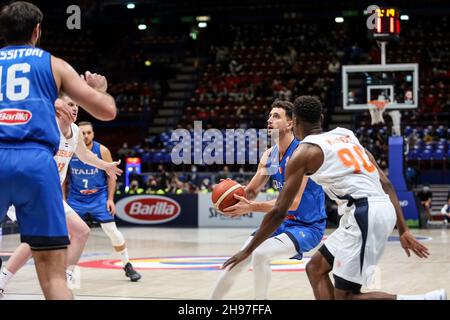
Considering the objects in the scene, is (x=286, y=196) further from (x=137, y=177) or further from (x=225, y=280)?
(x=137, y=177)

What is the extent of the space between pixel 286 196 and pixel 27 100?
1.66 meters

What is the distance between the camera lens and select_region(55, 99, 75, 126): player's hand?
691 cm

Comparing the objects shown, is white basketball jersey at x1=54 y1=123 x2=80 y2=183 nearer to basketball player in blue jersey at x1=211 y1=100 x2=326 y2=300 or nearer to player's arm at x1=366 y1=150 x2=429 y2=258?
basketball player in blue jersey at x1=211 y1=100 x2=326 y2=300

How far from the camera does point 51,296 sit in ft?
12.9

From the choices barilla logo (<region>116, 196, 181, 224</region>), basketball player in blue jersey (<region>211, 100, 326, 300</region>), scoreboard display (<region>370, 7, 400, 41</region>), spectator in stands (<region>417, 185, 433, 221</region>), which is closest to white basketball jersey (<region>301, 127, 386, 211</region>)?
basketball player in blue jersey (<region>211, 100, 326, 300</region>)

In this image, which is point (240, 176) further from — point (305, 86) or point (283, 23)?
point (283, 23)

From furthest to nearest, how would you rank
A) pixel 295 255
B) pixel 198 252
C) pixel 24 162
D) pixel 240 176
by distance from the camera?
pixel 240 176, pixel 198 252, pixel 295 255, pixel 24 162

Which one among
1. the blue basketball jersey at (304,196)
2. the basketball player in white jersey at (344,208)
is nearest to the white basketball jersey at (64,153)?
the blue basketball jersey at (304,196)

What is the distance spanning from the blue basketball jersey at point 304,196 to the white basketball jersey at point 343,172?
4.12 feet

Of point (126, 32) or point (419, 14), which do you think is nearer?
point (419, 14)

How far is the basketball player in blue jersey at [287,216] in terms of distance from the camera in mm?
5570

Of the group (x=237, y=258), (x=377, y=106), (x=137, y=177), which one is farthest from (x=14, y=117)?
(x=137, y=177)
